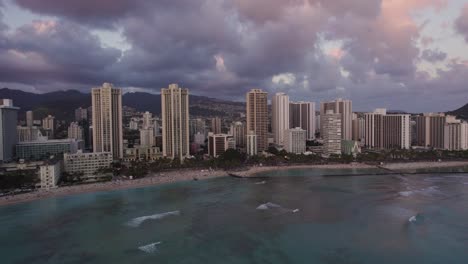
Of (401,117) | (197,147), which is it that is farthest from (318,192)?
(401,117)

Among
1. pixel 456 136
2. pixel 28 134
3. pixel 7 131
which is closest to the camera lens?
pixel 7 131

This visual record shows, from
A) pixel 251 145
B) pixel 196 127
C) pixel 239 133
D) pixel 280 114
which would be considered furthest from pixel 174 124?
pixel 196 127

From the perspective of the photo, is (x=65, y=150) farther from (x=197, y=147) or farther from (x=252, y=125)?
(x=252, y=125)

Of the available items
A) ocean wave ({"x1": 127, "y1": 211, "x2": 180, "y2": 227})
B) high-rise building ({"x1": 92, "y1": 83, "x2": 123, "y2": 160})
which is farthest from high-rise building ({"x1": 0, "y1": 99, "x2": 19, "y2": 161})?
ocean wave ({"x1": 127, "y1": 211, "x2": 180, "y2": 227})

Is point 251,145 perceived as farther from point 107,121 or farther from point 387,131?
point 387,131

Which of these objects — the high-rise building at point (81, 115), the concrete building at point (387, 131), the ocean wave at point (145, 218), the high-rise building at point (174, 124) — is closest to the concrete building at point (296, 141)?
the concrete building at point (387, 131)

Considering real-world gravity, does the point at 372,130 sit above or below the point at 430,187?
above
